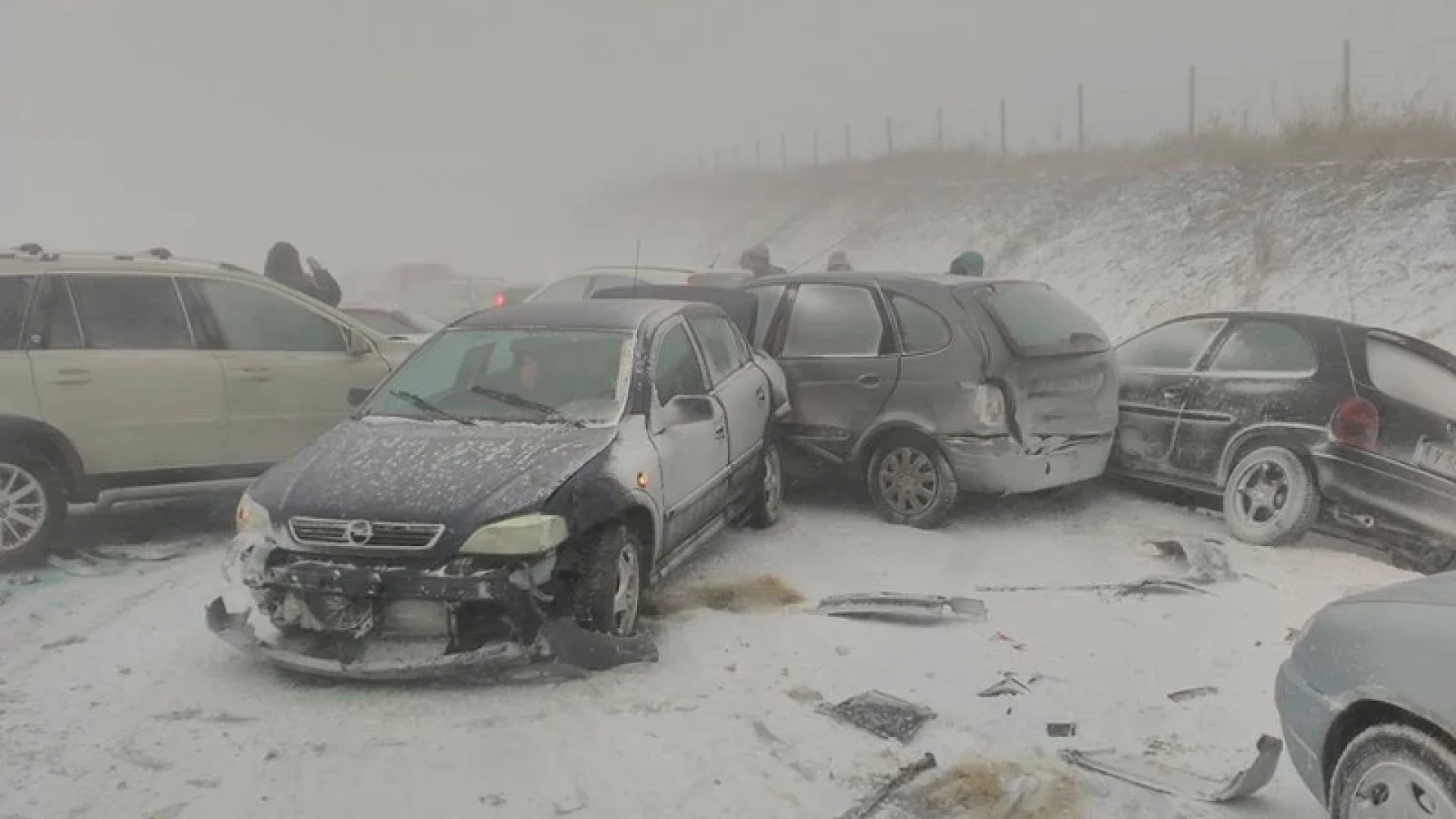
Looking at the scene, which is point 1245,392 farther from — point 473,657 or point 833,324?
point 473,657

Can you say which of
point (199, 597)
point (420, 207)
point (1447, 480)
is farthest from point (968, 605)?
point (420, 207)

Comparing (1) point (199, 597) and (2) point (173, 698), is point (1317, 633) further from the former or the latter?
(1) point (199, 597)

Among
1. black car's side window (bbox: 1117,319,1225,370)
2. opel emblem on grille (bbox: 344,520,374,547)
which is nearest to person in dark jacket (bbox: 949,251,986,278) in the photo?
black car's side window (bbox: 1117,319,1225,370)

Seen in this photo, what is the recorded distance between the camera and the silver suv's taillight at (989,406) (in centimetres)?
711

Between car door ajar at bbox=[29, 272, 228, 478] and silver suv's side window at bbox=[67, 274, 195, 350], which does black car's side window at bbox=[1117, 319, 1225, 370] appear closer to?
car door ajar at bbox=[29, 272, 228, 478]

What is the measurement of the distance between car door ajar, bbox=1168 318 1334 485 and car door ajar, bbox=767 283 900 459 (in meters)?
1.93

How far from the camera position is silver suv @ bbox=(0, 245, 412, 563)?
21.7 feet

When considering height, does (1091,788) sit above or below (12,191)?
below

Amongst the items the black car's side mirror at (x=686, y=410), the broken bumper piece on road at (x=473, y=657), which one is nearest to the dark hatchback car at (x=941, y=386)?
the black car's side mirror at (x=686, y=410)

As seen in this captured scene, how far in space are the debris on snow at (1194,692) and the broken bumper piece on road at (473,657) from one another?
218 centimetres

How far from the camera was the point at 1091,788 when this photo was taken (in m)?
3.96

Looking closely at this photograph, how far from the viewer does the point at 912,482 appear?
24.6ft

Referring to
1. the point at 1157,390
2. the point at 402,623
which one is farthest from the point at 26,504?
the point at 1157,390

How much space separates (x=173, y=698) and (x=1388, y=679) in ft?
14.4
